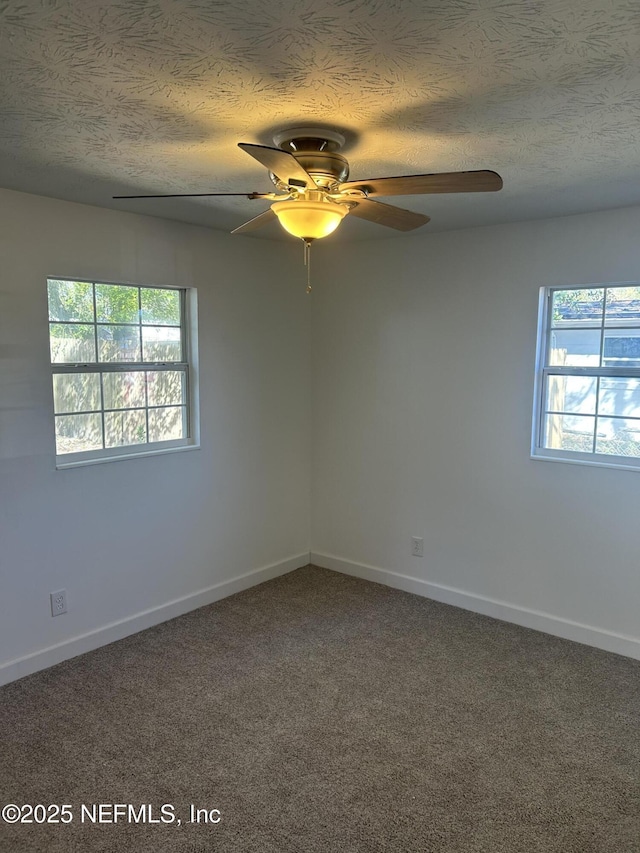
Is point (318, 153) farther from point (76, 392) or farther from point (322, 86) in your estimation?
point (76, 392)

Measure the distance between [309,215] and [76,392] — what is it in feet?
5.93

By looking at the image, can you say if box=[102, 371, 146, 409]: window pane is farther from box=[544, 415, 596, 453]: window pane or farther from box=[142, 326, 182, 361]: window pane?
box=[544, 415, 596, 453]: window pane

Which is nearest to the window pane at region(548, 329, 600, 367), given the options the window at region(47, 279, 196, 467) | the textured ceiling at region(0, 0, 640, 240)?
the textured ceiling at region(0, 0, 640, 240)

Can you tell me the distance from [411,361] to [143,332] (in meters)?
1.71

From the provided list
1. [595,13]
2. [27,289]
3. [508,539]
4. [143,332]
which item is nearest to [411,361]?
[508,539]

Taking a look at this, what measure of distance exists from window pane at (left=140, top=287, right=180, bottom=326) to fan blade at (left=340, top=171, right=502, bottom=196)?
6.04ft

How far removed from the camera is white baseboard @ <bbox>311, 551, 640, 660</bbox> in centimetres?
325

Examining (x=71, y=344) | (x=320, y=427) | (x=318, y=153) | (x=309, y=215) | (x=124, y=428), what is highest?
(x=318, y=153)

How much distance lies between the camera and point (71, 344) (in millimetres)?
3115

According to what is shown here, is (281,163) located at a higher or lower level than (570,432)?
higher

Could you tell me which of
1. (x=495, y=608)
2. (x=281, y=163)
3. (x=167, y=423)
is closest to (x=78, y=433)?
(x=167, y=423)

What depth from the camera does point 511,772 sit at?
2.30 m

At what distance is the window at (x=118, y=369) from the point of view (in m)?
3.10

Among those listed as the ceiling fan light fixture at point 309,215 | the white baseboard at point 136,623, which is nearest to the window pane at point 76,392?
the white baseboard at point 136,623
